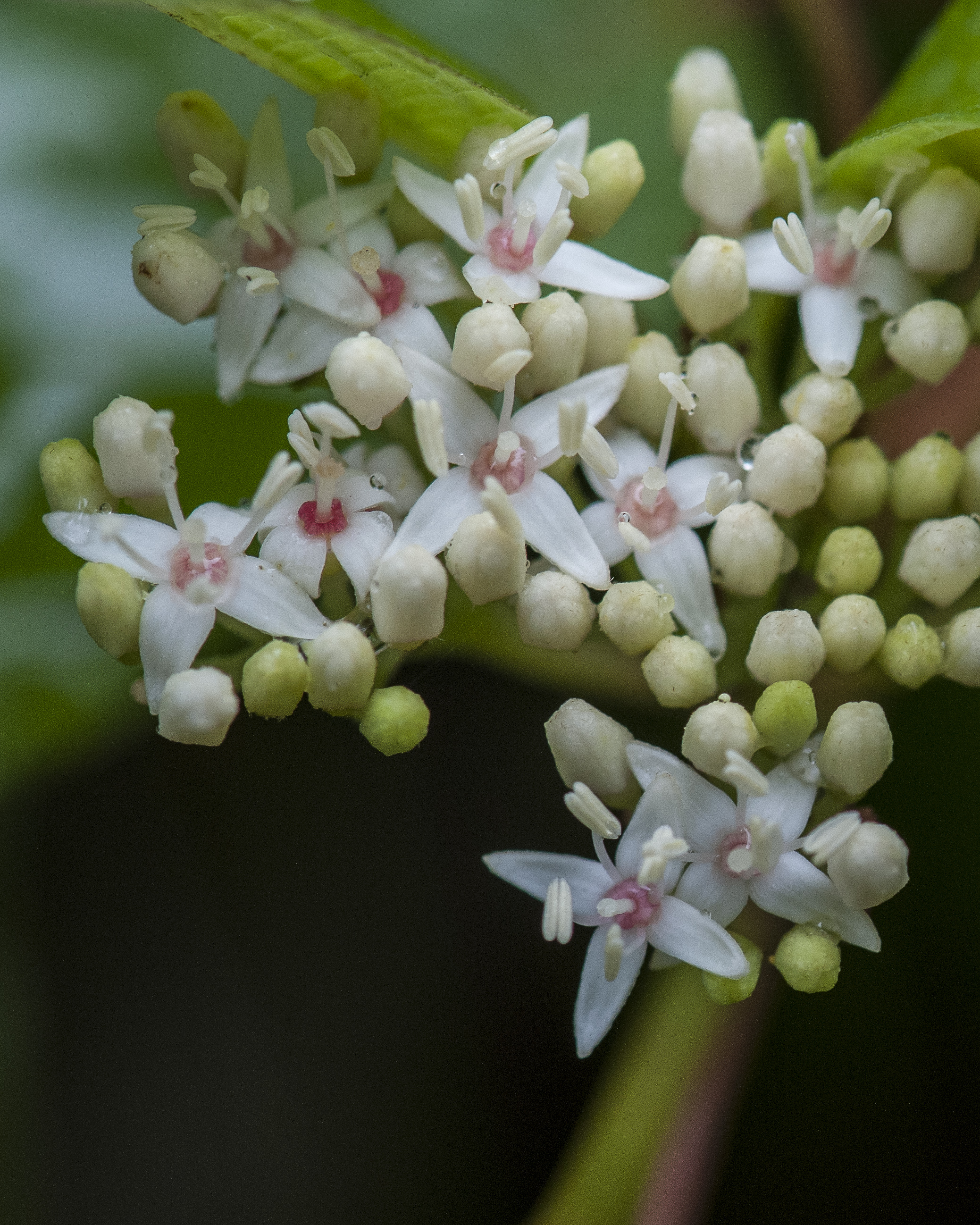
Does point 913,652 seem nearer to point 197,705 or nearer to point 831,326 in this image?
point 831,326

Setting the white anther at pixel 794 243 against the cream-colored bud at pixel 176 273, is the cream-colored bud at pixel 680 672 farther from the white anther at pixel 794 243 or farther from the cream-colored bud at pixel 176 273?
the cream-colored bud at pixel 176 273

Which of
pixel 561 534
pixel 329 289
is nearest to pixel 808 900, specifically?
pixel 561 534

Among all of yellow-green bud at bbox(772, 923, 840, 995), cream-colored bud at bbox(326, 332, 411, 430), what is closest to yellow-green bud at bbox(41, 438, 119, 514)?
cream-colored bud at bbox(326, 332, 411, 430)

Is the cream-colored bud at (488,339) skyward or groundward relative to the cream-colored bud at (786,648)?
skyward

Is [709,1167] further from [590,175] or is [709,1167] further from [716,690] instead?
[590,175]

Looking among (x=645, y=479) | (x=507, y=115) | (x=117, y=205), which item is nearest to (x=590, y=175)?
(x=507, y=115)

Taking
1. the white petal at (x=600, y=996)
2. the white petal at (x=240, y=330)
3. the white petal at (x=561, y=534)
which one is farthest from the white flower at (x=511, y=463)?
the white petal at (x=600, y=996)

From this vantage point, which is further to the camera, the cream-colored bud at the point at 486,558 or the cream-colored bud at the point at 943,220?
the cream-colored bud at the point at 943,220
